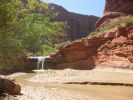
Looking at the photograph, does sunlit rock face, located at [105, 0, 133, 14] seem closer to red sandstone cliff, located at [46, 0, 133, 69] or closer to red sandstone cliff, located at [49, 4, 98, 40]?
red sandstone cliff, located at [46, 0, 133, 69]

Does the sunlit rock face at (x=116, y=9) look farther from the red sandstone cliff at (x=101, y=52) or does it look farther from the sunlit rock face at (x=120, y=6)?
the red sandstone cliff at (x=101, y=52)

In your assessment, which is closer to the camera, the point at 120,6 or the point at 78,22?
the point at 120,6

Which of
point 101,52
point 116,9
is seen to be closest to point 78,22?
point 116,9

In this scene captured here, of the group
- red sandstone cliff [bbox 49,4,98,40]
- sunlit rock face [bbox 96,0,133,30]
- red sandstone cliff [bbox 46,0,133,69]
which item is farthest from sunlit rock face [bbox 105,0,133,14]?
red sandstone cliff [bbox 49,4,98,40]

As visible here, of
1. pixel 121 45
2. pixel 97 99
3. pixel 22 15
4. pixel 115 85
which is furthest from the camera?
pixel 121 45

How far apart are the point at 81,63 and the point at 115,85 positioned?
62.2 ft

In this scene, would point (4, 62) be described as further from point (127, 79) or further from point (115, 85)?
point (127, 79)

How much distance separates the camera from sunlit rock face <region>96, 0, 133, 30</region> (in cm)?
6303

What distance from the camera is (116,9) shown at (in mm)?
66188

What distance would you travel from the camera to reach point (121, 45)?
43219mm

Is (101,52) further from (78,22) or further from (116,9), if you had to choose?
A: (78,22)

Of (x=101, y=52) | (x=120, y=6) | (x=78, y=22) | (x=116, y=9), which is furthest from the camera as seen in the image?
(x=78, y=22)

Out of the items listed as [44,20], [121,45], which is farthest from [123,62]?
[44,20]

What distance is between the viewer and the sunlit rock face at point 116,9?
6303 cm
